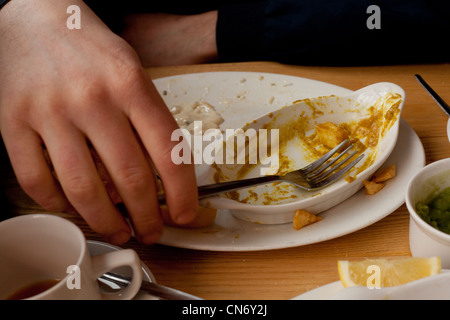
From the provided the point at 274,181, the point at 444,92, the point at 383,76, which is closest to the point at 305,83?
the point at 383,76

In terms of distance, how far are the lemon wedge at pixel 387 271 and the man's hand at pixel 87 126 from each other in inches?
10.5

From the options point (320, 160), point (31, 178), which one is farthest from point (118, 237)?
point (320, 160)

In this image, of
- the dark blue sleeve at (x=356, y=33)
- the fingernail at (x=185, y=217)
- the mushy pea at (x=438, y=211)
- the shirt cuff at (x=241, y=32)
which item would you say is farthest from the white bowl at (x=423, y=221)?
the shirt cuff at (x=241, y=32)

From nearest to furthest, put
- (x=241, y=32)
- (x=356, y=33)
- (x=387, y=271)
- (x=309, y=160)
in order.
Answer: (x=387, y=271), (x=309, y=160), (x=356, y=33), (x=241, y=32)

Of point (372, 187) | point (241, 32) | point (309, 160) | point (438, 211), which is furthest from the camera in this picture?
point (241, 32)

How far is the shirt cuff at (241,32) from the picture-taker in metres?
1.53

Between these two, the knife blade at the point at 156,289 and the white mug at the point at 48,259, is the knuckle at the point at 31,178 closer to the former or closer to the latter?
the white mug at the point at 48,259

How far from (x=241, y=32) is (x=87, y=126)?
1.01m

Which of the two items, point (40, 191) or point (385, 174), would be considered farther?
point (385, 174)

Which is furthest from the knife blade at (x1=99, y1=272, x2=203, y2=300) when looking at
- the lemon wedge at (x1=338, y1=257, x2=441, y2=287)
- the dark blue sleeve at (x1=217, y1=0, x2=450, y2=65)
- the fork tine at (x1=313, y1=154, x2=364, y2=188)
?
the dark blue sleeve at (x1=217, y1=0, x2=450, y2=65)

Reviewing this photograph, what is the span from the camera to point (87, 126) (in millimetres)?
650

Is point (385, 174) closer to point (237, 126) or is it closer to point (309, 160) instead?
point (309, 160)
